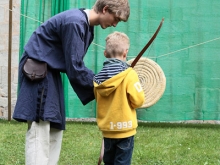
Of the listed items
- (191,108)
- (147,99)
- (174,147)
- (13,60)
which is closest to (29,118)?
(174,147)

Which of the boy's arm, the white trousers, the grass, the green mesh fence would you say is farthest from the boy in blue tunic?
the green mesh fence

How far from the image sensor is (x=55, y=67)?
8.13 ft

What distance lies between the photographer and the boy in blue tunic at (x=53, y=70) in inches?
94.2

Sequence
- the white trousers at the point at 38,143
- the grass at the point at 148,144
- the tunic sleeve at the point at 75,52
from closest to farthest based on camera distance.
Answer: the tunic sleeve at the point at 75,52
the white trousers at the point at 38,143
the grass at the point at 148,144

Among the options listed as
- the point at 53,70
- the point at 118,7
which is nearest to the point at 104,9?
the point at 118,7

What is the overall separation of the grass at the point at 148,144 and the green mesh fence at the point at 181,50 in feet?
0.93

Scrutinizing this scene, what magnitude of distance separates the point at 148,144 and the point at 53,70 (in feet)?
6.67

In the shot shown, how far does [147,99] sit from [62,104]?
2.93 metres

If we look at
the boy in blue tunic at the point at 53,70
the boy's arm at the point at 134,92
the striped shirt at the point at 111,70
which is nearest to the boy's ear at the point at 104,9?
the boy in blue tunic at the point at 53,70

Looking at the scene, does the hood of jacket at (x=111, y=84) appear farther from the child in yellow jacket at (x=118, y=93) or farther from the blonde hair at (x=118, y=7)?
the blonde hair at (x=118, y=7)

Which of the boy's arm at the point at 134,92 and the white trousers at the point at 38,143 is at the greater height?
the boy's arm at the point at 134,92

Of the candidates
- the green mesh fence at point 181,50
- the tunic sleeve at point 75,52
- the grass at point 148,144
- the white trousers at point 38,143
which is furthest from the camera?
the green mesh fence at point 181,50

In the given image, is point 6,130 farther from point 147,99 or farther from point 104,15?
point 104,15

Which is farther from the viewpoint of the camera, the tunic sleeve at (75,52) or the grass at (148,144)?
the grass at (148,144)
